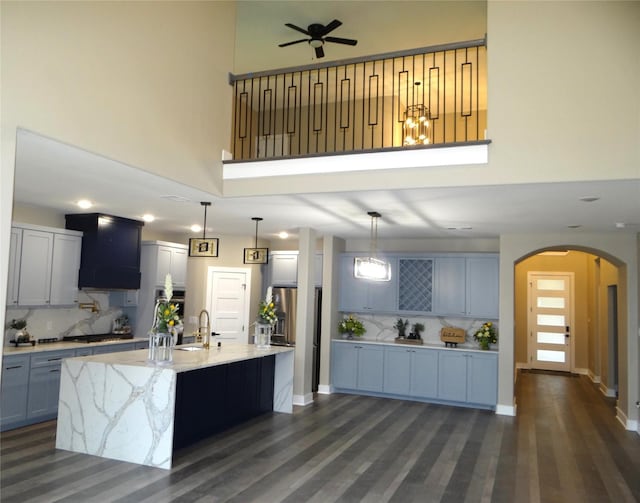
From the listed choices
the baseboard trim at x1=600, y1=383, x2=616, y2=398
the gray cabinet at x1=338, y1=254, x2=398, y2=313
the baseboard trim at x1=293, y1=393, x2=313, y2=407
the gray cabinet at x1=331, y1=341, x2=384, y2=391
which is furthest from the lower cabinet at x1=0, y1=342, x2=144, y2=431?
the baseboard trim at x1=600, y1=383, x2=616, y2=398

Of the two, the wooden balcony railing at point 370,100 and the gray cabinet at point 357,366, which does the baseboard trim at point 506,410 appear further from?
the wooden balcony railing at point 370,100

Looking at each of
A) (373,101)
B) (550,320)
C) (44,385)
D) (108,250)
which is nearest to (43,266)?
(108,250)

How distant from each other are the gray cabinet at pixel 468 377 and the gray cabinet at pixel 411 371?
125mm

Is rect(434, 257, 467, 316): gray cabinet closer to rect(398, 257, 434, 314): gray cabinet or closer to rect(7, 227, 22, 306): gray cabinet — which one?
rect(398, 257, 434, 314): gray cabinet

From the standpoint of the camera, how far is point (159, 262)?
27.3ft

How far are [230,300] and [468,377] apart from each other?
14.2 feet

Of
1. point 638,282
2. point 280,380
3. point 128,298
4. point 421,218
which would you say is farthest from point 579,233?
point 128,298

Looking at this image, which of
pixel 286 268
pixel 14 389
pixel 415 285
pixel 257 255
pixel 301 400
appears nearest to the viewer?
pixel 14 389

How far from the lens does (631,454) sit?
5785 millimetres

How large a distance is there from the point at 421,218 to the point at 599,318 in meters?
5.79

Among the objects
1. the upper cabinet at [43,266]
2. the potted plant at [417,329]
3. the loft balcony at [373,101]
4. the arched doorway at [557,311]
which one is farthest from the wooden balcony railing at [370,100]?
the arched doorway at [557,311]

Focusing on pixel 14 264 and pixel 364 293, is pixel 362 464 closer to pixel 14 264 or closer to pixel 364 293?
pixel 364 293

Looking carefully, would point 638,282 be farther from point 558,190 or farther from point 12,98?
point 12,98

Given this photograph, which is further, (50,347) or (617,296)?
(617,296)
